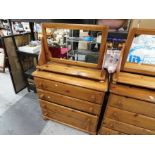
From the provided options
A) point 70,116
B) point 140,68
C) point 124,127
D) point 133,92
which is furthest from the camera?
point 70,116

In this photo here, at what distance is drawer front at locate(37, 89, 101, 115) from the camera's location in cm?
130

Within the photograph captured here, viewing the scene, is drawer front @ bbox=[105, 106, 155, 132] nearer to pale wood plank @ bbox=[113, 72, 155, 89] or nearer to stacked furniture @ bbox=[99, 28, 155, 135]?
stacked furniture @ bbox=[99, 28, 155, 135]

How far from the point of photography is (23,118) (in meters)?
1.78

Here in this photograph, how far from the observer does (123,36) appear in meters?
1.28

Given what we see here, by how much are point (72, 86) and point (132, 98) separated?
568 millimetres

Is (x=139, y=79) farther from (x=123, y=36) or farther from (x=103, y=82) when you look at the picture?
(x=123, y=36)

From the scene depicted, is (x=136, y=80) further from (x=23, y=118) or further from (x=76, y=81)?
(x=23, y=118)

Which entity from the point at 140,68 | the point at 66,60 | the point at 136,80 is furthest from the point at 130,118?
the point at 66,60

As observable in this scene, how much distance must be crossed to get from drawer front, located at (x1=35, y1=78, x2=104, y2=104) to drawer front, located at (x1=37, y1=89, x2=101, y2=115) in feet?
0.18

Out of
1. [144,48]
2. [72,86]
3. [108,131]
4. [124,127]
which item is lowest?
[108,131]

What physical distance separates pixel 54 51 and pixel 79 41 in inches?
14.1
